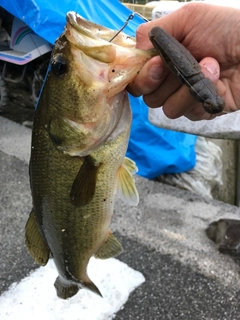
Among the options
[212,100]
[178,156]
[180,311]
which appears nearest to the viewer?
[212,100]

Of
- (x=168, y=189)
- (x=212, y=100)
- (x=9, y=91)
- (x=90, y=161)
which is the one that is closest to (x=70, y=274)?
(x=90, y=161)

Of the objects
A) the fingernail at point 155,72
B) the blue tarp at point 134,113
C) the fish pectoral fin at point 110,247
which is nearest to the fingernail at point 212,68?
the fingernail at point 155,72

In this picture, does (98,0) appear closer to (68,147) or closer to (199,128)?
(199,128)

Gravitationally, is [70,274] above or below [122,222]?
above

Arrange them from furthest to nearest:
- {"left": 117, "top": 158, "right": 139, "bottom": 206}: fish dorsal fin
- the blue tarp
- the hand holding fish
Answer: the blue tarp
{"left": 117, "top": 158, "right": 139, "bottom": 206}: fish dorsal fin
the hand holding fish

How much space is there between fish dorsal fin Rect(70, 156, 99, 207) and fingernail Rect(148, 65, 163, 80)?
0.39 meters

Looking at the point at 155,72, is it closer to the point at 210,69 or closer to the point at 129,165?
the point at 210,69

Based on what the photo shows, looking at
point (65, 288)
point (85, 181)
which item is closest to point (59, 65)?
point (85, 181)

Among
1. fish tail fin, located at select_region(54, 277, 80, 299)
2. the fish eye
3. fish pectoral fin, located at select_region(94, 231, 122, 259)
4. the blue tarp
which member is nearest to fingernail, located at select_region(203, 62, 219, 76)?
the fish eye

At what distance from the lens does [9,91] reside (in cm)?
579

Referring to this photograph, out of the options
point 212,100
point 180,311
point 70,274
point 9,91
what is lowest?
point 9,91

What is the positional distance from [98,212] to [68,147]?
0.35 meters

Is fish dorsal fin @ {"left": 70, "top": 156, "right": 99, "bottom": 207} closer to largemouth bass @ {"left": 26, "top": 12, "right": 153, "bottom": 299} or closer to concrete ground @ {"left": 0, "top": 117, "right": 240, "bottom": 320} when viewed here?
largemouth bass @ {"left": 26, "top": 12, "right": 153, "bottom": 299}

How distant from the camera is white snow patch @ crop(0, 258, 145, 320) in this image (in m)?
2.56
